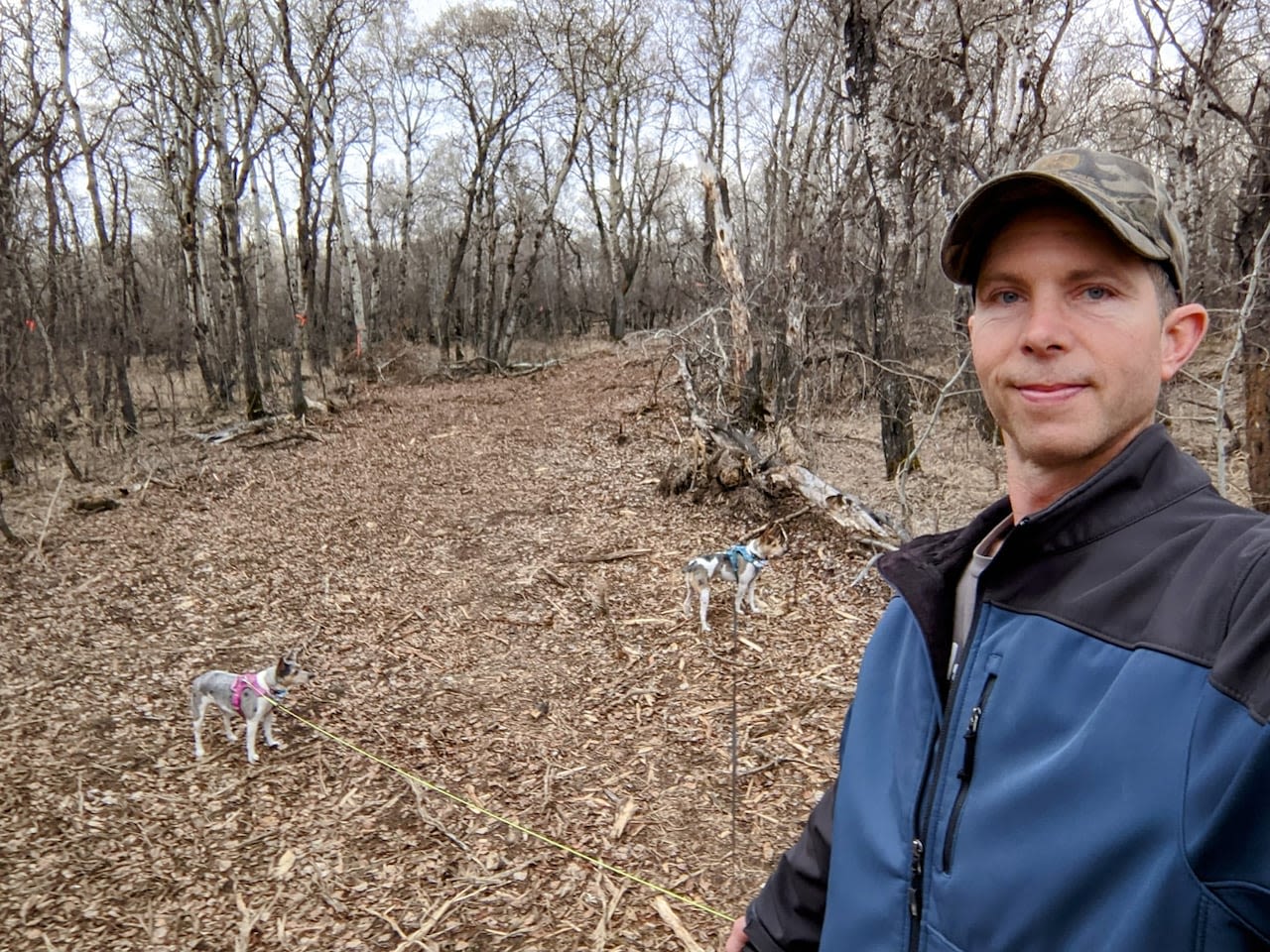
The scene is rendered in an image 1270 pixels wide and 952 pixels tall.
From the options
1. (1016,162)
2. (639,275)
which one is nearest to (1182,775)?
(1016,162)

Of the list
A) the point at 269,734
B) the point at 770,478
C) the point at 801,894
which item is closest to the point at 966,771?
the point at 801,894

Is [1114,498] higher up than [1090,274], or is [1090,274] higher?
[1090,274]

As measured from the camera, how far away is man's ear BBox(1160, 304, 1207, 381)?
3.78 feet

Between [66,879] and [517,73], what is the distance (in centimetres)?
2208

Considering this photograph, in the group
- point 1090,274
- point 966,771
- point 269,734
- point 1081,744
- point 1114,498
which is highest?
point 1090,274

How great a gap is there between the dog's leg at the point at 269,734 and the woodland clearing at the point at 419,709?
0.13m

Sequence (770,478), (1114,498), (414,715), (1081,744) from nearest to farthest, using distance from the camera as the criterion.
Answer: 1. (1081,744)
2. (1114,498)
3. (414,715)
4. (770,478)

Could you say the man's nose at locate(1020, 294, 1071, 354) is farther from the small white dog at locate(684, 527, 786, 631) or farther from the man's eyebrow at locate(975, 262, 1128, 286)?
the small white dog at locate(684, 527, 786, 631)

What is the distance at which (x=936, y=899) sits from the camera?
1.09m

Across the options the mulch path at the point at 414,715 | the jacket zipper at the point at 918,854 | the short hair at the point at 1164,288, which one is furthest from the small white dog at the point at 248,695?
the short hair at the point at 1164,288

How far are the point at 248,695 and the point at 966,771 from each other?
4667 mm

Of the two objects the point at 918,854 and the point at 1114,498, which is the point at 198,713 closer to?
the point at 918,854

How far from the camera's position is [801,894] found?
4.82 ft

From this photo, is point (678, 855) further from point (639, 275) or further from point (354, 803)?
point (639, 275)
